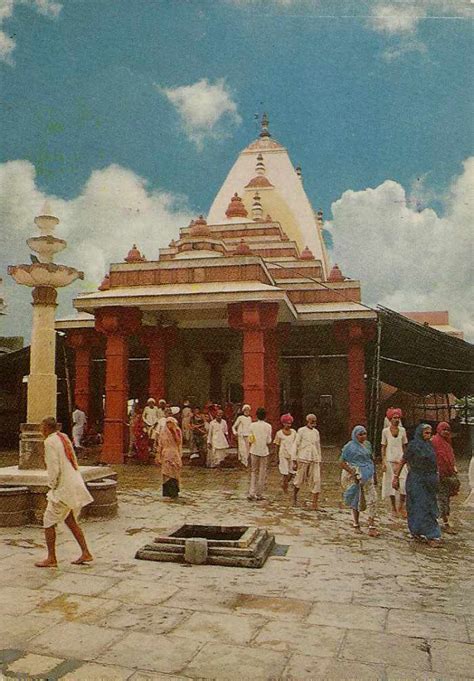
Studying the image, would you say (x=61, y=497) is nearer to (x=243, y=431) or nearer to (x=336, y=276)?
(x=243, y=431)

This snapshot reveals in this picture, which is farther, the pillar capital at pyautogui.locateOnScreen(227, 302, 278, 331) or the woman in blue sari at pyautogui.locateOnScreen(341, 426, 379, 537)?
→ the pillar capital at pyautogui.locateOnScreen(227, 302, 278, 331)

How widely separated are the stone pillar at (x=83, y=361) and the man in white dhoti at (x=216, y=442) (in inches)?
273

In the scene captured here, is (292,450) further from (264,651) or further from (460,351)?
(460,351)

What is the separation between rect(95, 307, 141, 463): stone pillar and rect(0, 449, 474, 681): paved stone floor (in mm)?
7095

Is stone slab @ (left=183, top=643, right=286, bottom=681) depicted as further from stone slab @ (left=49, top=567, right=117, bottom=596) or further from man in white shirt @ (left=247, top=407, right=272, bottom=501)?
man in white shirt @ (left=247, top=407, right=272, bottom=501)

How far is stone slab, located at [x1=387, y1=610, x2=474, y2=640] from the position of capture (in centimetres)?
370

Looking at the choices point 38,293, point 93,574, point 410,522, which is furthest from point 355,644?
point 38,293

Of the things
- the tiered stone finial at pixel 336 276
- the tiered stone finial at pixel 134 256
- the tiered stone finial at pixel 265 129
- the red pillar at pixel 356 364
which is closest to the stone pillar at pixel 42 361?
the tiered stone finial at pixel 134 256

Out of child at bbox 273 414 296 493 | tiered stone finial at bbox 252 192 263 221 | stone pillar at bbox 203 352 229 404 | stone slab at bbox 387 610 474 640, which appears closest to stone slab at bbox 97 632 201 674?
stone slab at bbox 387 610 474 640

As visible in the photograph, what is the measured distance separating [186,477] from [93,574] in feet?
20.9

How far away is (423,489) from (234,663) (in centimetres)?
371

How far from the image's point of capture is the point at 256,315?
43.8ft

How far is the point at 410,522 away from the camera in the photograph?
641cm

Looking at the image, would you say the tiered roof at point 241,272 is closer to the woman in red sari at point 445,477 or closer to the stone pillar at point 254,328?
the stone pillar at point 254,328
